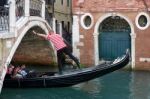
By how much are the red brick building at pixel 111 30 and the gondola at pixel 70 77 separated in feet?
7.90

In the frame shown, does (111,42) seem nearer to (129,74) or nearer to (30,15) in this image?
(129,74)

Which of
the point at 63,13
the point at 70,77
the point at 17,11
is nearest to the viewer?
the point at 70,77

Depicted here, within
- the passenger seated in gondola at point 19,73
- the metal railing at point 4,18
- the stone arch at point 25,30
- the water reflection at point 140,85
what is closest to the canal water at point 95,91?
the water reflection at point 140,85

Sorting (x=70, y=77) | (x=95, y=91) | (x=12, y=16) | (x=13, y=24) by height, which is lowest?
(x=95, y=91)

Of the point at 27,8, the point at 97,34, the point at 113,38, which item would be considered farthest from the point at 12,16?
the point at 113,38

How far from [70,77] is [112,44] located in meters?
3.09

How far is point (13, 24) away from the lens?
6973mm

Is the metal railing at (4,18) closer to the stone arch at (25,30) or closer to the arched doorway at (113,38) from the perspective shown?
the stone arch at (25,30)

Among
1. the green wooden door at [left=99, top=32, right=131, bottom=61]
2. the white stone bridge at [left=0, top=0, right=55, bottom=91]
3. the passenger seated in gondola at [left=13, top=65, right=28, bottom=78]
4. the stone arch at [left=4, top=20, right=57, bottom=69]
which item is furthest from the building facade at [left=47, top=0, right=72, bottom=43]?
the passenger seated in gondola at [left=13, top=65, right=28, bottom=78]

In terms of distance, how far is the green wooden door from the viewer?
33.3 feet

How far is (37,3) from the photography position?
8781mm

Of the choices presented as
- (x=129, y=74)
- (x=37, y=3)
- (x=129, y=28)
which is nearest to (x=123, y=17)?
(x=129, y=28)

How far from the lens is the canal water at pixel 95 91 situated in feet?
23.6

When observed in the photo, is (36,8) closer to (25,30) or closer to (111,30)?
(25,30)
